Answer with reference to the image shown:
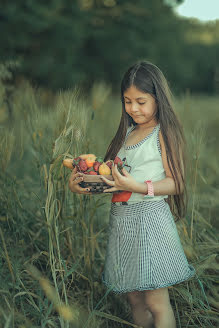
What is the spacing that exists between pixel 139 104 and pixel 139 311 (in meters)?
0.80

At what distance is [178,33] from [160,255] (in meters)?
14.3

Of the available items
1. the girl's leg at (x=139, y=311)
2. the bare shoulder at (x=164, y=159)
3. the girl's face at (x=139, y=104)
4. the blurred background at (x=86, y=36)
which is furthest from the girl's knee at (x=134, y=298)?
the blurred background at (x=86, y=36)

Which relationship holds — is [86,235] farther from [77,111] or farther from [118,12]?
[118,12]

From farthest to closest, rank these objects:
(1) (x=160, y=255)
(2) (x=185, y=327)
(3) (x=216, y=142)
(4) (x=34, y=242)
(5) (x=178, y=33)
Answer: (5) (x=178, y=33)
(3) (x=216, y=142)
(4) (x=34, y=242)
(2) (x=185, y=327)
(1) (x=160, y=255)

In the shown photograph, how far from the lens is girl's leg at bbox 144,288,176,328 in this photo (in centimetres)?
138

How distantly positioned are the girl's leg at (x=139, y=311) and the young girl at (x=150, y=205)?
77 millimetres

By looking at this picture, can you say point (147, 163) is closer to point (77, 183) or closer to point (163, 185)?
point (163, 185)

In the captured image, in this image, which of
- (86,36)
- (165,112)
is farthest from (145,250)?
(86,36)

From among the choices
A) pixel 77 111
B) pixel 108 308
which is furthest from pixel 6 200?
pixel 108 308

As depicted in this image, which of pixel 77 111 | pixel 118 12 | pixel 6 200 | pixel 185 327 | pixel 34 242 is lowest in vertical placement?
pixel 185 327

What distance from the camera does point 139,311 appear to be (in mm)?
1493

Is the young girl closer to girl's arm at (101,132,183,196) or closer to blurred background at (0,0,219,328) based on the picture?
girl's arm at (101,132,183,196)

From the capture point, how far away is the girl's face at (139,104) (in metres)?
1.37

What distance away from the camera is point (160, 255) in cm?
137
